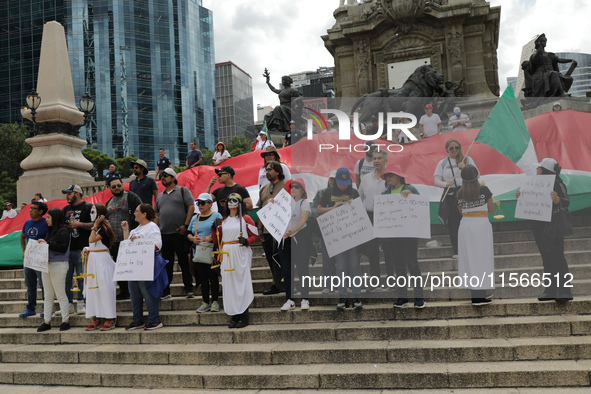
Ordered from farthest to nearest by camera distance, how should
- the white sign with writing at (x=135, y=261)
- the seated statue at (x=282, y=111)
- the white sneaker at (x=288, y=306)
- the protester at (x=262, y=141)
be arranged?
the seated statue at (x=282, y=111) < the protester at (x=262, y=141) < the white sign with writing at (x=135, y=261) < the white sneaker at (x=288, y=306)

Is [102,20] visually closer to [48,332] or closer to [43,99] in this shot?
[43,99]

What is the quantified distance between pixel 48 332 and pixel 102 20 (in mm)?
88762

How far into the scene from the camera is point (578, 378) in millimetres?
5055

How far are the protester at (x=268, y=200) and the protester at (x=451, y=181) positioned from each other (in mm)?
2335

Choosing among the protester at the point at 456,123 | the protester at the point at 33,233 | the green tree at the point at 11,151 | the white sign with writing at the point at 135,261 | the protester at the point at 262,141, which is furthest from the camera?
the green tree at the point at 11,151

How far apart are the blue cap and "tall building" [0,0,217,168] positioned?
82.1m

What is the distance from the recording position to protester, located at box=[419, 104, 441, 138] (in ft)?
23.2

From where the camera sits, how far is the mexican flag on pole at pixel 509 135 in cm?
668

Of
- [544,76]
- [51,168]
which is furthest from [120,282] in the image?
[544,76]

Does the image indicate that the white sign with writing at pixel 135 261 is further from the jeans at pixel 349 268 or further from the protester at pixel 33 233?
the jeans at pixel 349 268

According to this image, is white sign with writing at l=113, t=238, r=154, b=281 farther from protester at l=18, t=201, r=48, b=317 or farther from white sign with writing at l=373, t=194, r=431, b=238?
white sign with writing at l=373, t=194, r=431, b=238

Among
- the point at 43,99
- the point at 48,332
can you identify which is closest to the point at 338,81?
the point at 43,99

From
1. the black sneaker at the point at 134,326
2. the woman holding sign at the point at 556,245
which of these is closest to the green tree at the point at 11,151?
the black sneaker at the point at 134,326

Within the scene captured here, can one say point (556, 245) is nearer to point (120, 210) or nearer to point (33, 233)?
point (120, 210)
